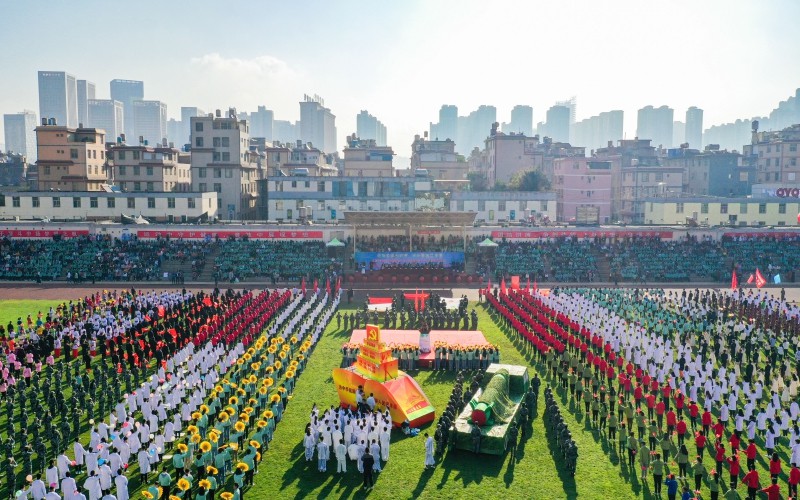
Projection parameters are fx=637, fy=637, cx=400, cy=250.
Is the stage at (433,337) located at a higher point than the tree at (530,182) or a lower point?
lower

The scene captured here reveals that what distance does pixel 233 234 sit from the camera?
5156 cm

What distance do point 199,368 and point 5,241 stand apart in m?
36.0

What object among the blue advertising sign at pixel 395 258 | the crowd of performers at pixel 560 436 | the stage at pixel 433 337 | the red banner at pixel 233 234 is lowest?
the crowd of performers at pixel 560 436

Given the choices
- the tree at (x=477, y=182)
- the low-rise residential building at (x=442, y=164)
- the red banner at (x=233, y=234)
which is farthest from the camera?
the tree at (x=477, y=182)

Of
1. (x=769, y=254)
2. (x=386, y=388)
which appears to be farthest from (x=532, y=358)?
(x=769, y=254)

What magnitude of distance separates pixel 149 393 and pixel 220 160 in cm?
4849

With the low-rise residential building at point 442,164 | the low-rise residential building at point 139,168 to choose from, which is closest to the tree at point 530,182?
the low-rise residential building at point 442,164

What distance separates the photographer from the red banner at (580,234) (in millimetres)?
52375

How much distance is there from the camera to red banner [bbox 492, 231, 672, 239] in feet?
172

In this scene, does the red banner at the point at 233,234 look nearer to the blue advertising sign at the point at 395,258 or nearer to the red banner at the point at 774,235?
the blue advertising sign at the point at 395,258

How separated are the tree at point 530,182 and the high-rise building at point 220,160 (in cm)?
3098

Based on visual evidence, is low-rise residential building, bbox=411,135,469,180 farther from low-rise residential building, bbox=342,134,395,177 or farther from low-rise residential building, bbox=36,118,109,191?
low-rise residential building, bbox=36,118,109,191

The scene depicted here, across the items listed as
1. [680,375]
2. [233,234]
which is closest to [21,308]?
[233,234]

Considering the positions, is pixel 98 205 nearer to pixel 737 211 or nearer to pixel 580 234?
pixel 580 234
